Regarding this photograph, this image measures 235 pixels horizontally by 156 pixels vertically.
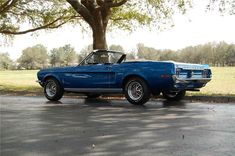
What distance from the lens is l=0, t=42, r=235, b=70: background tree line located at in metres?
77.6

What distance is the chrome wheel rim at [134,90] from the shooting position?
12.1 meters

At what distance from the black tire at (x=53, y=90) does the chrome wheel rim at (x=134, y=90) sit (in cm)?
279

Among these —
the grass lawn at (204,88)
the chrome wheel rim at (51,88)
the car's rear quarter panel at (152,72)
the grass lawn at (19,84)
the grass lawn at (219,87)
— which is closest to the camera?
the car's rear quarter panel at (152,72)

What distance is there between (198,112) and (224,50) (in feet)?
273

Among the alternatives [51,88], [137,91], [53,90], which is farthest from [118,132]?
[51,88]

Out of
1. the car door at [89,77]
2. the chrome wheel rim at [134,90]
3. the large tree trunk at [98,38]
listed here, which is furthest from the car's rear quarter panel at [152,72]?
the large tree trunk at [98,38]

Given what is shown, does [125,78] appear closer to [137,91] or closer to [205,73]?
[137,91]

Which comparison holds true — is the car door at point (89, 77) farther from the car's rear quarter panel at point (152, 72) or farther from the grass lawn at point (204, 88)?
the grass lawn at point (204, 88)

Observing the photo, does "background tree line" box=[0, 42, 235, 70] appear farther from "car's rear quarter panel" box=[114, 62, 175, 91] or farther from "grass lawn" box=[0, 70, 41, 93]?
"car's rear quarter panel" box=[114, 62, 175, 91]

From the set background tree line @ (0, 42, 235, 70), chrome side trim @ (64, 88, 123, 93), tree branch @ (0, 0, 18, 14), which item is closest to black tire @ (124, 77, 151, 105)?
chrome side trim @ (64, 88, 123, 93)

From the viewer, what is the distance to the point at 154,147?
18.9 feet

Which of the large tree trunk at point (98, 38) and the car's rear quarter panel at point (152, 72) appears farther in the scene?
the large tree trunk at point (98, 38)

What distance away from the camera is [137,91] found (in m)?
12.2

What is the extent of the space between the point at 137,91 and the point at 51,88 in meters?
3.45
